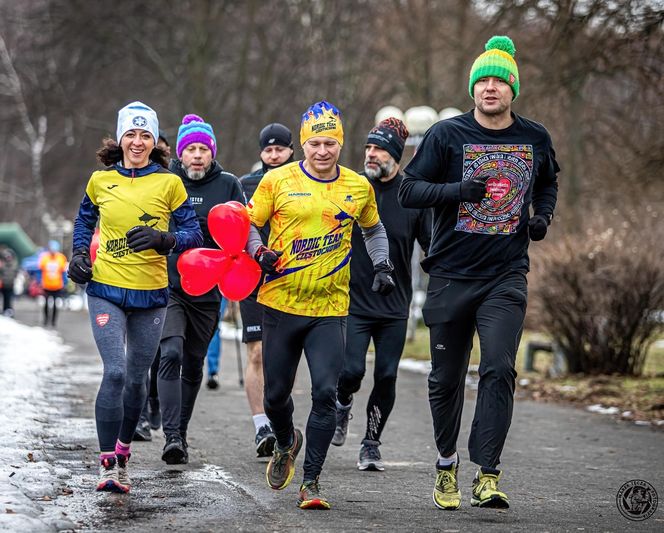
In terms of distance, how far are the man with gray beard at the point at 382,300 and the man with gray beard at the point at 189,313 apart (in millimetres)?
912

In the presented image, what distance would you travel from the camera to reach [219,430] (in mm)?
10055

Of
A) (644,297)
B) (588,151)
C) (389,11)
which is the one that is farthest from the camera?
(389,11)

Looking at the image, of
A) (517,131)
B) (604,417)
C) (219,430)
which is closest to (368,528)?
(517,131)

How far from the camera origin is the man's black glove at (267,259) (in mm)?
6574

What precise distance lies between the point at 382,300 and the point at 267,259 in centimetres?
197

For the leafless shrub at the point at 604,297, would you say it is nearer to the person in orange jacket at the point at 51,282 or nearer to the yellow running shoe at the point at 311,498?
the yellow running shoe at the point at 311,498

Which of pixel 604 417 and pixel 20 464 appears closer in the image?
pixel 20 464

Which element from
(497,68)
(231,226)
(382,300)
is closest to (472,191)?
(497,68)

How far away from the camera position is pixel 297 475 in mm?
7684

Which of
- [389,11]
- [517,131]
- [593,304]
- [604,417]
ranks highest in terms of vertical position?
[389,11]

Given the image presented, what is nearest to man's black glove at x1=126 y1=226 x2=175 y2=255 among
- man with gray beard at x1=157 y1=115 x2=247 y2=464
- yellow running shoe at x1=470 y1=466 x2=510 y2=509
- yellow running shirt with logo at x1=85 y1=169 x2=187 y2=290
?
yellow running shirt with logo at x1=85 y1=169 x2=187 y2=290

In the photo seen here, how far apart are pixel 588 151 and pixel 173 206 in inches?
1033

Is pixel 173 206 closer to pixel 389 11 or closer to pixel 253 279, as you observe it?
pixel 253 279

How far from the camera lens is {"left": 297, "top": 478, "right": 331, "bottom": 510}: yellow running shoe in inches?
251
